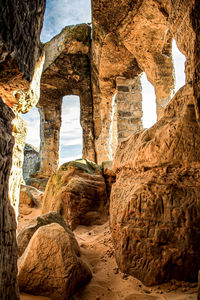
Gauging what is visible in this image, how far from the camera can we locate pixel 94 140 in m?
8.21

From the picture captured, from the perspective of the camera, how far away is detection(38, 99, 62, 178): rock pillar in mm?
8508

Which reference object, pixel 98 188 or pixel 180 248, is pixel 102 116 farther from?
pixel 180 248

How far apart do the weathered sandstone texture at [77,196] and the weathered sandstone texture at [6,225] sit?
184 cm

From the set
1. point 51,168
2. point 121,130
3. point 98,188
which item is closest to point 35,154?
point 51,168

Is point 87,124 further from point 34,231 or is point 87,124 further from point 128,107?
point 34,231

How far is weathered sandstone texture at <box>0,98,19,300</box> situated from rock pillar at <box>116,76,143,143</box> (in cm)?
444

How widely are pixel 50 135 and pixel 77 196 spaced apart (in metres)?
6.44

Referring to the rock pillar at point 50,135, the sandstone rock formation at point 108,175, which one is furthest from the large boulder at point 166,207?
the rock pillar at point 50,135

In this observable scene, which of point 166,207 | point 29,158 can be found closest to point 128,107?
point 166,207

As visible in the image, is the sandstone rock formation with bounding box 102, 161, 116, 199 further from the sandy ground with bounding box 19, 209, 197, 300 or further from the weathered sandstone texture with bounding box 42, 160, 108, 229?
the sandy ground with bounding box 19, 209, 197, 300

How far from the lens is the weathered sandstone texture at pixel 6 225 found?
77cm

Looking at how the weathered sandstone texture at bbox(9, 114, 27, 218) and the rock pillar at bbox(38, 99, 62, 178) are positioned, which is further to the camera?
the rock pillar at bbox(38, 99, 62, 178)

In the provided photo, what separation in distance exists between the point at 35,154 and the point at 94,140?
5185mm

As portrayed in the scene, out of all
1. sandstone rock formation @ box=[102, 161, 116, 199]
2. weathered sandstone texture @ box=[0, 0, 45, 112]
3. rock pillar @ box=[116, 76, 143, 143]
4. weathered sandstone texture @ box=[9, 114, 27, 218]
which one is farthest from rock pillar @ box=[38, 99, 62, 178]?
weathered sandstone texture @ box=[0, 0, 45, 112]
